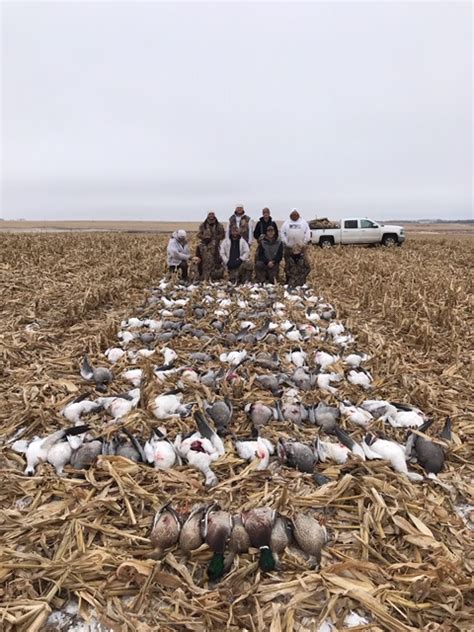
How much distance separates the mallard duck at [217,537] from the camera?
1.93m

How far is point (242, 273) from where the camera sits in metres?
9.48

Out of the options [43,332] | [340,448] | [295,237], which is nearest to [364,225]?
[295,237]

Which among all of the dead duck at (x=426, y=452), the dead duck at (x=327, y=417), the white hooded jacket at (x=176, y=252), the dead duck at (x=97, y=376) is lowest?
the dead duck at (x=426, y=452)

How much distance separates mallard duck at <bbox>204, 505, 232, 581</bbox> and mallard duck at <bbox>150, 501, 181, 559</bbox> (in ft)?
0.50

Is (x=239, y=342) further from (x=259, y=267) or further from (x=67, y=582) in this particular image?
(x=259, y=267)

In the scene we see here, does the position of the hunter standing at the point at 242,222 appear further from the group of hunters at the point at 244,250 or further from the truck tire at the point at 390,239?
the truck tire at the point at 390,239

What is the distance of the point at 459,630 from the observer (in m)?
1.73

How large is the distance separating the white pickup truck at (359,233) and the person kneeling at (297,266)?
11.9 meters

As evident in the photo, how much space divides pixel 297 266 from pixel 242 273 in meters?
1.23

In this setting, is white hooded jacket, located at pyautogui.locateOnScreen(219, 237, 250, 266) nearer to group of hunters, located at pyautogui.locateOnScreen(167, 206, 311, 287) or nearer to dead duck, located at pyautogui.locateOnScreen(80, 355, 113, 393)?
group of hunters, located at pyautogui.locateOnScreen(167, 206, 311, 287)

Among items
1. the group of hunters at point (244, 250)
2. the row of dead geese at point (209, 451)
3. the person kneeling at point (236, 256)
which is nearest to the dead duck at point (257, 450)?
the row of dead geese at point (209, 451)

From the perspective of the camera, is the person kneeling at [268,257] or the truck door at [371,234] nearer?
the person kneeling at [268,257]

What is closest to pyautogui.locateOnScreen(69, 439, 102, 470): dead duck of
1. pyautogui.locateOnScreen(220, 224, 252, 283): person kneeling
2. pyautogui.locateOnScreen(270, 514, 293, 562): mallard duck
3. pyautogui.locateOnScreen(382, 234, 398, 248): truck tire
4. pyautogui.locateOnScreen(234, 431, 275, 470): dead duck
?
pyautogui.locateOnScreen(234, 431, 275, 470): dead duck

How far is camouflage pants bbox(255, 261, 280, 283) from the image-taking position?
368 inches
